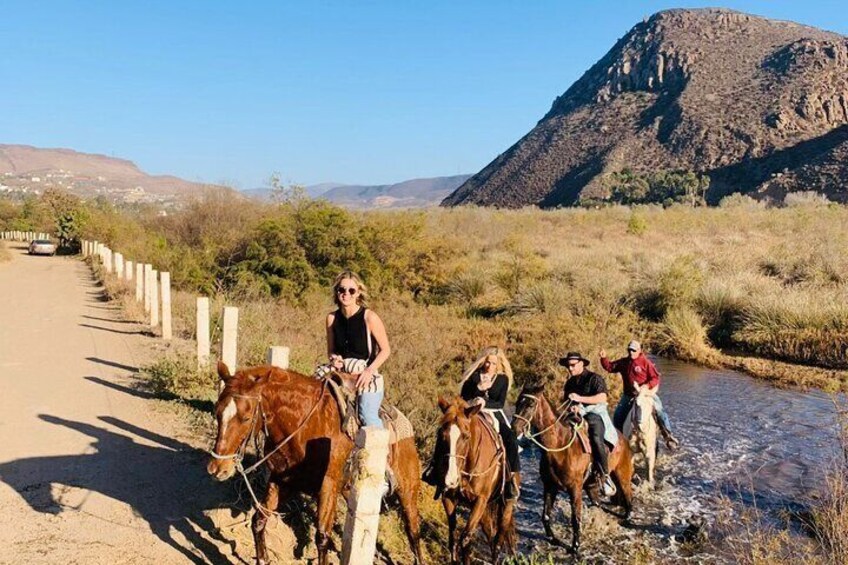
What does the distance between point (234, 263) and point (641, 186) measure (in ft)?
211

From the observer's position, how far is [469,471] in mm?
6676

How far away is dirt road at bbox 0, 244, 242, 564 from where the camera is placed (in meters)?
6.01

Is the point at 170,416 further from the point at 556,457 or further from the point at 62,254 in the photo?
the point at 62,254

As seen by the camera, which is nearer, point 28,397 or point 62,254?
point 28,397

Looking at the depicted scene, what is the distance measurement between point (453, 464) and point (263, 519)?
1.84 metres

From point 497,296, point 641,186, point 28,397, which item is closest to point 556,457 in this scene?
point 28,397

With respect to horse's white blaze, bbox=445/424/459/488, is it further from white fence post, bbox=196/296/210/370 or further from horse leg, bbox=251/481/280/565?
white fence post, bbox=196/296/210/370

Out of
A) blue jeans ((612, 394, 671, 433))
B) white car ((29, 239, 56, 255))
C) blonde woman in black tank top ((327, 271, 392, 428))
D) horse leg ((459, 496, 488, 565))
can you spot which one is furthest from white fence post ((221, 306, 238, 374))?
white car ((29, 239, 56, 255))

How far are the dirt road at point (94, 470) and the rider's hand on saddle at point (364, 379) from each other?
80.5 inches

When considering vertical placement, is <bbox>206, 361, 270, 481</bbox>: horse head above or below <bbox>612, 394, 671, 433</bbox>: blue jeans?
above

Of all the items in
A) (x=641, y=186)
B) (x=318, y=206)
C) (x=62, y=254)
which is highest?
(x=641, y=186)

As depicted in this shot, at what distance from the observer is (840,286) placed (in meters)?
21.4

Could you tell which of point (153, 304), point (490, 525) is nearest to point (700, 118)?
point (153, 304)

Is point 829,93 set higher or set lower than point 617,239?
higher
